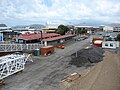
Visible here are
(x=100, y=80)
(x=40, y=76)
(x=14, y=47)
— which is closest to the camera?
(x=100, y=80)

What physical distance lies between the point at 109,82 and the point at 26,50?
19.5 meters

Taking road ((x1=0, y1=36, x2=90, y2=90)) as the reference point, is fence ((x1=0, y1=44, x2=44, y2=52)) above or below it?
above

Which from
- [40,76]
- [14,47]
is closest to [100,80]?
[40,76]

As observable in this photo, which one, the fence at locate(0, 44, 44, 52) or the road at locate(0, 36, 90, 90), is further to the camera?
the fence at locate(0, 44, 44, 52)

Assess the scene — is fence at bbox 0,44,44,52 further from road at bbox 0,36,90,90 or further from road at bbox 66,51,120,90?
road at bbox 66,51,120,90

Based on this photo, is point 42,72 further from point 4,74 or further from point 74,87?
point 74,87

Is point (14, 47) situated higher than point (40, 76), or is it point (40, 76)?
point (14, 47)

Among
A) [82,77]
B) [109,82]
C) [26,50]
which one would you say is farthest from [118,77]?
[26,50]

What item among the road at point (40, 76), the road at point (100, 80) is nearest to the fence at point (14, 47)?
the road at point (40, 76)

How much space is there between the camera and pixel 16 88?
19.7 meters

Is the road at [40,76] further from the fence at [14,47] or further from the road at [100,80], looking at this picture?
the fence at [14,47]

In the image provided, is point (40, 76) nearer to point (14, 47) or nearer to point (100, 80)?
point (100, 80)

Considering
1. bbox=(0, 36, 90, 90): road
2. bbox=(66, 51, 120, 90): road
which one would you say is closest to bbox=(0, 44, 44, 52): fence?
bbox=(0, 36, 90, 90): road

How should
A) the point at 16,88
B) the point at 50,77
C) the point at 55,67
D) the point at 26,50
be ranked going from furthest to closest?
the point at 26,50
the point at 55,67
the point at 50,77
the point at 16,88
